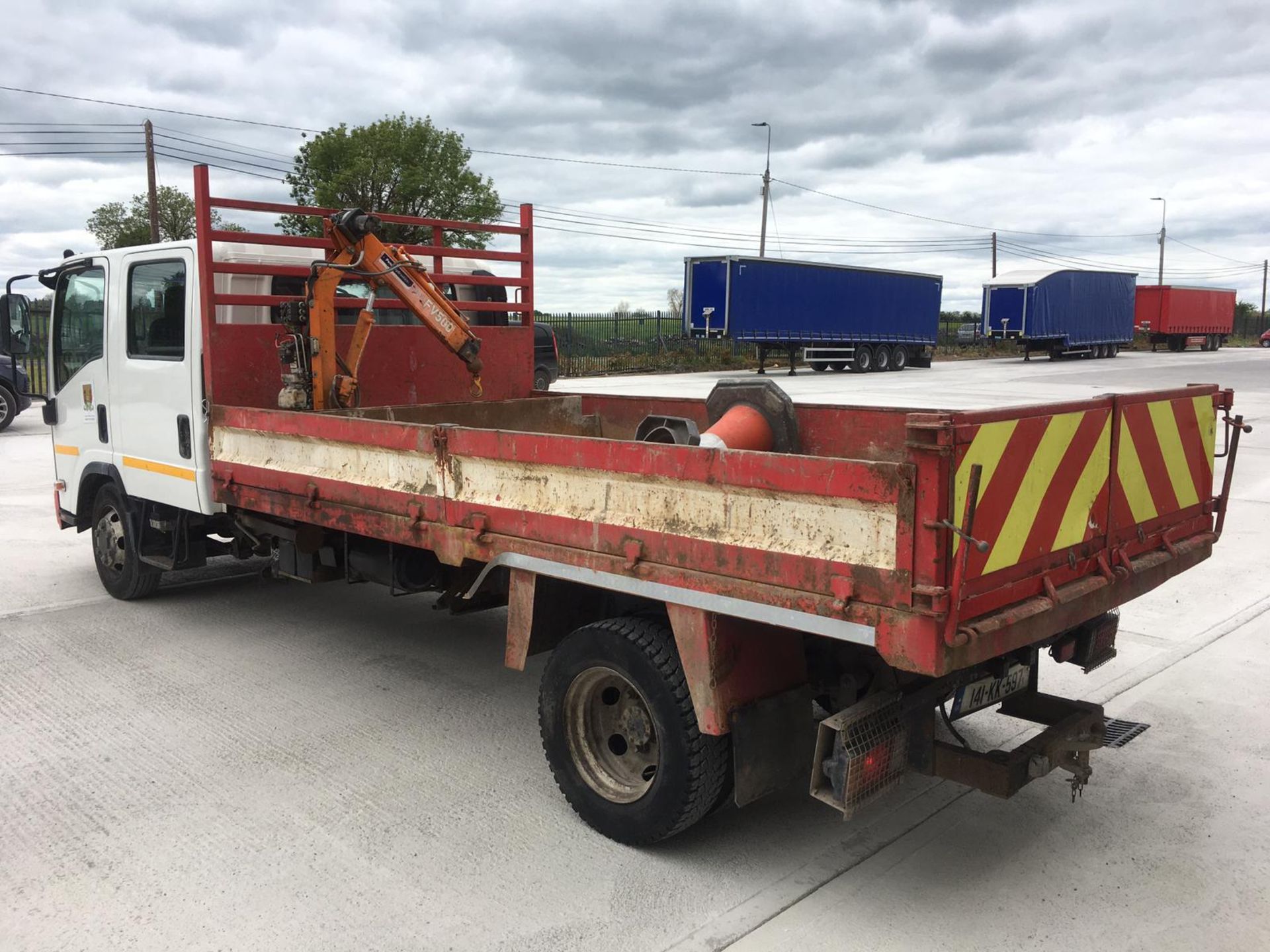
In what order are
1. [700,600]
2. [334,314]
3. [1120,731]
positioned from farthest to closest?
[334,314]
[1120,731]
[700,600]

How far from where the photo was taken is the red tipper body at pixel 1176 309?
48.7 metres

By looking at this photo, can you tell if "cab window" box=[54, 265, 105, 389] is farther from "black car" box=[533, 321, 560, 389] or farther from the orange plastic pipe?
"black car" box=[533, 321, 560, 389]

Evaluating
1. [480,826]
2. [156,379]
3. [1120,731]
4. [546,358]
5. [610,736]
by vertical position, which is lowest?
[480,826]

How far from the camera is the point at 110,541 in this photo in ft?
23.0

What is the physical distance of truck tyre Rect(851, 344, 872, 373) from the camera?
35.4m

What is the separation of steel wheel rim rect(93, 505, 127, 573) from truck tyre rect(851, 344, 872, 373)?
1201 inches

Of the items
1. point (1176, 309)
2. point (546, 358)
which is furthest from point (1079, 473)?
point (1176, 309)

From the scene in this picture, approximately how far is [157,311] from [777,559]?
4560 millimetres

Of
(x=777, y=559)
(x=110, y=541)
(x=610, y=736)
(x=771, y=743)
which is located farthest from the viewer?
(x=110, y=541)

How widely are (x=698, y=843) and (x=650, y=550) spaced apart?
3.88ft

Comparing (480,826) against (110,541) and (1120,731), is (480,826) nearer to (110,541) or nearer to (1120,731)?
(1120,731)

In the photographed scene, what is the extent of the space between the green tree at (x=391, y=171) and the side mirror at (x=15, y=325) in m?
27.7

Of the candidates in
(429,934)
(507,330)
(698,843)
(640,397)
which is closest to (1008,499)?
(698,843)

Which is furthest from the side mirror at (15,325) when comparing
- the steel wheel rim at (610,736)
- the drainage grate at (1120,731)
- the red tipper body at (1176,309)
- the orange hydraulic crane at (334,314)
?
the red tipper body at (1176,309)
